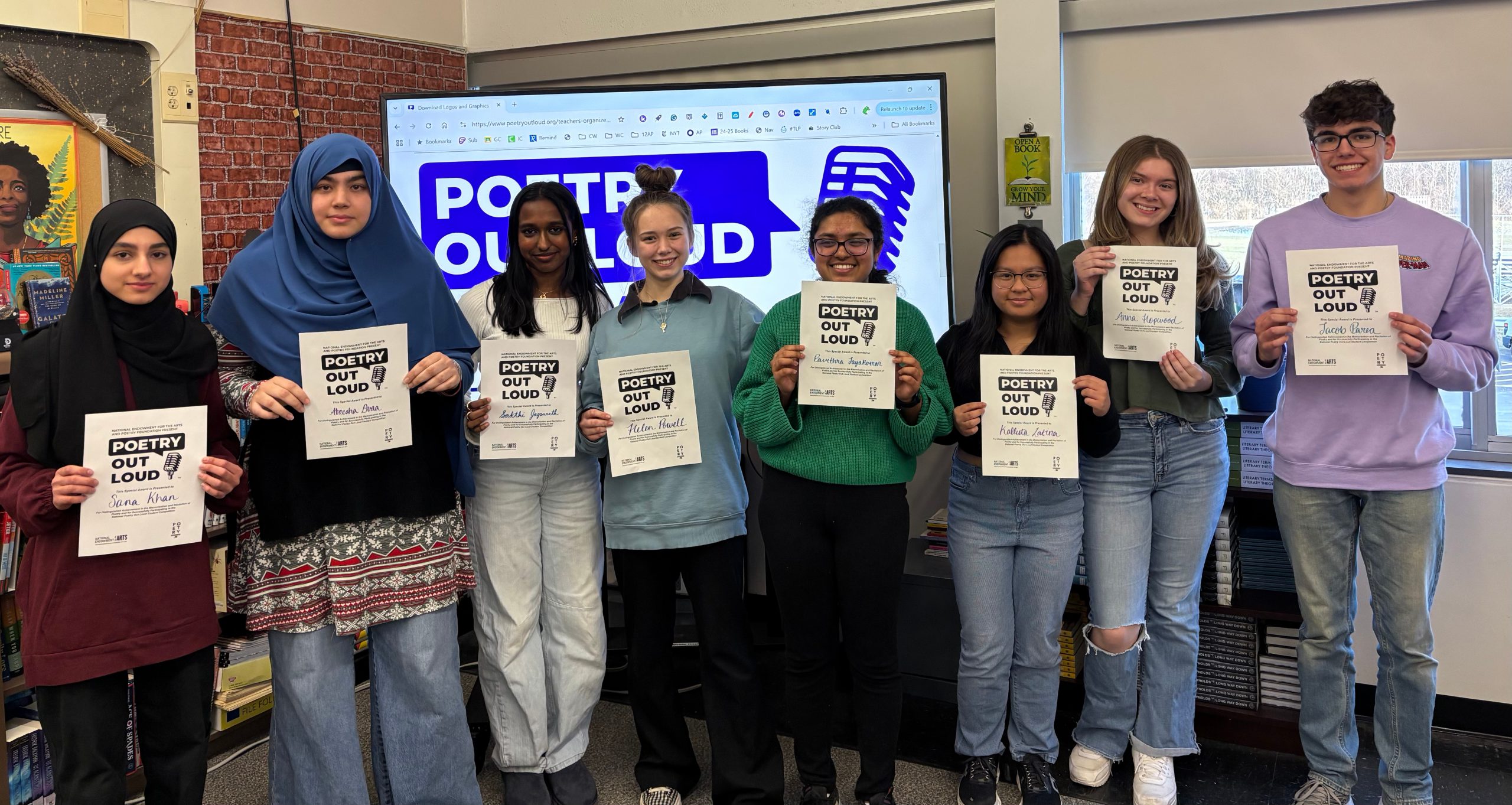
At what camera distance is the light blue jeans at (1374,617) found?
7.90 ft

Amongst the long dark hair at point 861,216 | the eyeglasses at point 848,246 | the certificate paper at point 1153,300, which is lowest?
the certificate paper at point 1153,300

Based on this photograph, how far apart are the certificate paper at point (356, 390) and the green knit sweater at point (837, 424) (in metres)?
0.77

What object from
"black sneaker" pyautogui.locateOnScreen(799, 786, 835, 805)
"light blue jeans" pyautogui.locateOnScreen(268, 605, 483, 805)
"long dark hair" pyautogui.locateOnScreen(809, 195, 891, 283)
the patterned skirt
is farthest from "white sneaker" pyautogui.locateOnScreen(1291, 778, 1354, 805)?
the patterned skirt

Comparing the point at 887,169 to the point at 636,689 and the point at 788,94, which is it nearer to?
the point at 788,94

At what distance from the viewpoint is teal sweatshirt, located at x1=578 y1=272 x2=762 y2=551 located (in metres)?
2.55

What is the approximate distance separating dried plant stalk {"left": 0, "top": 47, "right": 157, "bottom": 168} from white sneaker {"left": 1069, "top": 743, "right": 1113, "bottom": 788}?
11.3 feet

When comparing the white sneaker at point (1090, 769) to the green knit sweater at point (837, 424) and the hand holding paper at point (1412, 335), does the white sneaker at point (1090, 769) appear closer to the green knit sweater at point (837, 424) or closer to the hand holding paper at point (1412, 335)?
the green knit sweater at point (837, 424)

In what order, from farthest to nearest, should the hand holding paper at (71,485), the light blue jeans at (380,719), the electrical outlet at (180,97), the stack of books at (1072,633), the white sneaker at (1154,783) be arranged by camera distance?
the electrical outlet at (180,97) < the stack of books at (1072,633) < the white sneaker at (1154,783) < the light blue jeans at (380,719) < the hand holding paper at (71,485)

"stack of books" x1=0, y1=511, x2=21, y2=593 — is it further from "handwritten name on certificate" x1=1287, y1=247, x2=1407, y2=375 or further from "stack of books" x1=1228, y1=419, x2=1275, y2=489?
"stack of books" x1=1228, y1=419, x2=1275, y2=489

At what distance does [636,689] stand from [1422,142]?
2793 mm

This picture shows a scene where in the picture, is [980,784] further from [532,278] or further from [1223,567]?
[532,278]

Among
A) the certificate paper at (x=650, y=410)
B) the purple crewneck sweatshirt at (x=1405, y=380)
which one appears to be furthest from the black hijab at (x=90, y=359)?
the purple crewneck sweatshirt at (x=1405, y=380)

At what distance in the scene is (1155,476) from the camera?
260 centimetres

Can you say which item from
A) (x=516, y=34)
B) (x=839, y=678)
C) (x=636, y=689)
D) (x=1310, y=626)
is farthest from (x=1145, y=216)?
(x=516, y=34)
